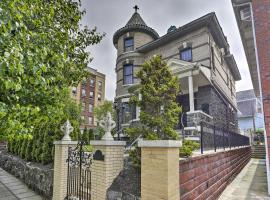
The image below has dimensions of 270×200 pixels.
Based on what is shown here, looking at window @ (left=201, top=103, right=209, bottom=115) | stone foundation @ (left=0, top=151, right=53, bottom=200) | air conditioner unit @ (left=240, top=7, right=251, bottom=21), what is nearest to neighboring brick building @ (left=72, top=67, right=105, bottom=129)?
stone foundation @ (left=0, top=151, right=53, bottom=200)

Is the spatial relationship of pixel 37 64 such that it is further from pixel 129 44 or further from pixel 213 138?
pixel 129 44

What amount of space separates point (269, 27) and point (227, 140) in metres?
4.58

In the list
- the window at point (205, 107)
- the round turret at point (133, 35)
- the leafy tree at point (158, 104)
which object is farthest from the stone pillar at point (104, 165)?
the round turret at point (133, 35)

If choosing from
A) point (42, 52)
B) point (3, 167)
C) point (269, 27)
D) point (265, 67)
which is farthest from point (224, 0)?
point (3, 167)

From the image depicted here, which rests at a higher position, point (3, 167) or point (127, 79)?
point (127, 79)

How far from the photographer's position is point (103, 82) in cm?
4525

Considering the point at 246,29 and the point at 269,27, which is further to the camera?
the point at 246,29

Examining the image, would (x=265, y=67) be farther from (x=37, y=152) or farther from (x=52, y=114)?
(x=37, y=152)

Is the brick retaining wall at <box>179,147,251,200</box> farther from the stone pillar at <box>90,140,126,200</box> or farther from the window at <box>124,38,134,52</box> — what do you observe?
the window at <box>124,38,134,52</box>

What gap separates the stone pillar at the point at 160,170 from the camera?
9.26 ft

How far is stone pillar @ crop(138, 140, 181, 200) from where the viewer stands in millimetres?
2822

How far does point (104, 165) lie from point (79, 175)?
68.2 inches

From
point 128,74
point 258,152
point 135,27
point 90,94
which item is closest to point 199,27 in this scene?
point 135,27

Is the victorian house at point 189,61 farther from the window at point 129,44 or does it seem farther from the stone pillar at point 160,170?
the stone pillar at point 160,170
